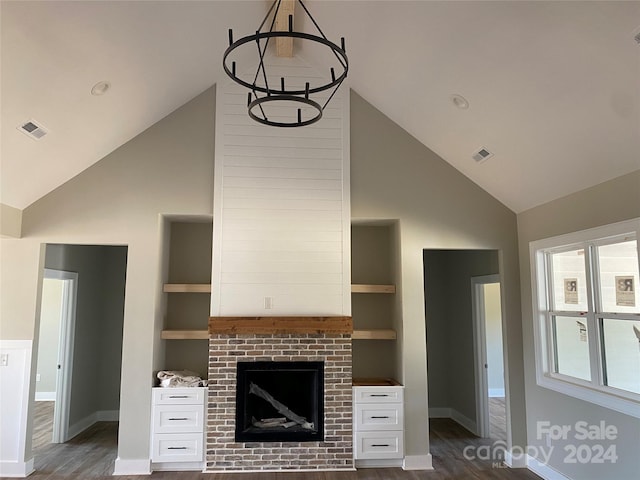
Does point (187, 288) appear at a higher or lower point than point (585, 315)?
higher

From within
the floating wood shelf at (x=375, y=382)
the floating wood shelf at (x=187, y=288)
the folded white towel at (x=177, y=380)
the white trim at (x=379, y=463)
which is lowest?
the white trim at (x=379, y=463)

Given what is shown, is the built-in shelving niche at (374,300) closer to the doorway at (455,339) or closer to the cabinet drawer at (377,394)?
the cabinet drawer at (377,394)

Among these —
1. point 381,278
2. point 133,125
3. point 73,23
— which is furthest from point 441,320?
point 73,23

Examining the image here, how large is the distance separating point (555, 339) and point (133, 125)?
4.72 metres

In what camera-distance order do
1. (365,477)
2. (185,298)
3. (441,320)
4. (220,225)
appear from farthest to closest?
(441,320) < (185,298) < (220,225) < (365,477)

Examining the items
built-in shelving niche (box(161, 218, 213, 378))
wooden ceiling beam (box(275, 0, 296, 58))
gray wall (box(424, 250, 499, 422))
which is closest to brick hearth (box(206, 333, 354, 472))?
built-in shelving niche (box(161, 218, 213, 378))

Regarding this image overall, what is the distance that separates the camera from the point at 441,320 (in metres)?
6.61

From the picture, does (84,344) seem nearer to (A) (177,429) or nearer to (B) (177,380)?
(B) (177,380)

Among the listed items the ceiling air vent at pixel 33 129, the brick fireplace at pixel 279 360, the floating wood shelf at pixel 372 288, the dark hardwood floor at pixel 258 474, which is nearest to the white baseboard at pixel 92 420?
the dark hardwood floor at pixel 258 474

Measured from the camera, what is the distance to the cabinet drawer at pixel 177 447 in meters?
4.49

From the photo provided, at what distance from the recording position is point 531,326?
4.75 metres

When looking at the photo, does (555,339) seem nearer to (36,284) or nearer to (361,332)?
(361,332)

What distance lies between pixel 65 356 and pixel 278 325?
2.85m

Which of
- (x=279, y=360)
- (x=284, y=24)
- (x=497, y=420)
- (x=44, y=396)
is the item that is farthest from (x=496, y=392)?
(x=44, y=396)
